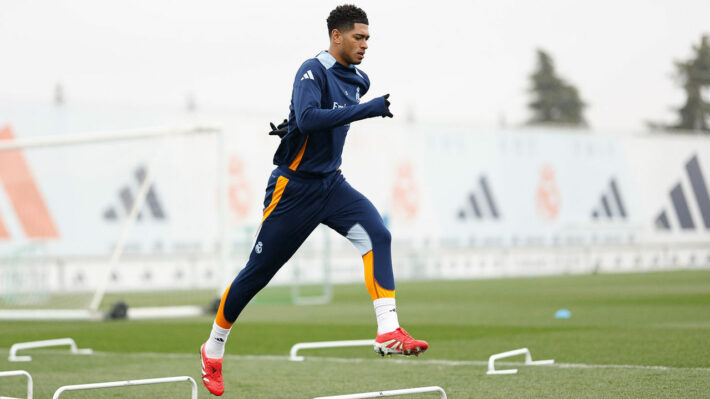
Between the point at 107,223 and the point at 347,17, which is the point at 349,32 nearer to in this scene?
the point at 347,17

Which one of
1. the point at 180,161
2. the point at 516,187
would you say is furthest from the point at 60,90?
the point at 180,161

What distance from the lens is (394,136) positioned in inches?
1597

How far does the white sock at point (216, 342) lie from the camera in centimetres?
693

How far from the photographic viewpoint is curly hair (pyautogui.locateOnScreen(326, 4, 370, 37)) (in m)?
6.30

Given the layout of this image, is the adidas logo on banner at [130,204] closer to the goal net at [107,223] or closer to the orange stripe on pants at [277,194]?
the goal net at [107,223]

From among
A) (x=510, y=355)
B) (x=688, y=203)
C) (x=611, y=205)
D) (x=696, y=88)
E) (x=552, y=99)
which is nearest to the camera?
(x=510, y=355)

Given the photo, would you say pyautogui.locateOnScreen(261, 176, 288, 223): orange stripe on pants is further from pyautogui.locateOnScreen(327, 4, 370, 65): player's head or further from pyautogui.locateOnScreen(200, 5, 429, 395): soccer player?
pyautogui.locateOnScreen(327, 4, 370, 65): player's head

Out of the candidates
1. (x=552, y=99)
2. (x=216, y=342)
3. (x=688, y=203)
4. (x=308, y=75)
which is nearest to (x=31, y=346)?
(x=216, y=342)

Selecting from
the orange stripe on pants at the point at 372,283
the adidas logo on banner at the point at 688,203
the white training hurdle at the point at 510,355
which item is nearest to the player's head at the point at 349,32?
the orange stripe on pants at the point at 372,283

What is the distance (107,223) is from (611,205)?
2579 centimetres

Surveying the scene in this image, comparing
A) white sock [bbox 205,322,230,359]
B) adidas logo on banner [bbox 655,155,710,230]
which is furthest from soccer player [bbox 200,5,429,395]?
adidas logo on banner [bbox 655,155,710,230]

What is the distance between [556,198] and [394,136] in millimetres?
9452

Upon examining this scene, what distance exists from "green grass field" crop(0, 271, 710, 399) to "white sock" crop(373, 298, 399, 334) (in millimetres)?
1528

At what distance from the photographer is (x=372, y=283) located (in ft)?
21.0
